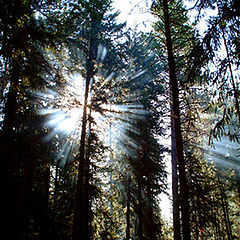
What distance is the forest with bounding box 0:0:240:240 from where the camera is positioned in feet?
16.7

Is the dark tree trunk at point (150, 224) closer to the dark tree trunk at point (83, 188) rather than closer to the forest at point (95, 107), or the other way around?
the forest at point (95, 107)

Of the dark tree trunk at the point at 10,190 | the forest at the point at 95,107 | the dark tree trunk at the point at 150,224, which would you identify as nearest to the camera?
the dark tree trunk at the point at 10,190

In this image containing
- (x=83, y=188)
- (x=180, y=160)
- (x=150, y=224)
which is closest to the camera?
(x=180, y=160)

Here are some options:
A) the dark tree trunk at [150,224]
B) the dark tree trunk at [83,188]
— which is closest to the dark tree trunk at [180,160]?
the dark tree trunk at [83,188]

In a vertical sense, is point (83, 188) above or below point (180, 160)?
below

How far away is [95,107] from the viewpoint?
11.2 metres

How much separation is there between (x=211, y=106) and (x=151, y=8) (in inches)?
199

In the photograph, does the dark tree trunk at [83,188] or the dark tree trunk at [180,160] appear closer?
the dark tree trunk at [180,160]

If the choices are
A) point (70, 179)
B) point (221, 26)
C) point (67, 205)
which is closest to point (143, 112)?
point (70, 179)

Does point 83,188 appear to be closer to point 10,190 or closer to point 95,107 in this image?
point 95,107

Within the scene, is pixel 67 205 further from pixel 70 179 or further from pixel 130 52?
pixel 130 52

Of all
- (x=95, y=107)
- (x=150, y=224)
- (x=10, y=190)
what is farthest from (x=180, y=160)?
(x=150, y=224)

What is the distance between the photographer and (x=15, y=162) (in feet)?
15.7

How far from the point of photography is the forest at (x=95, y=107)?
5.09 meters
